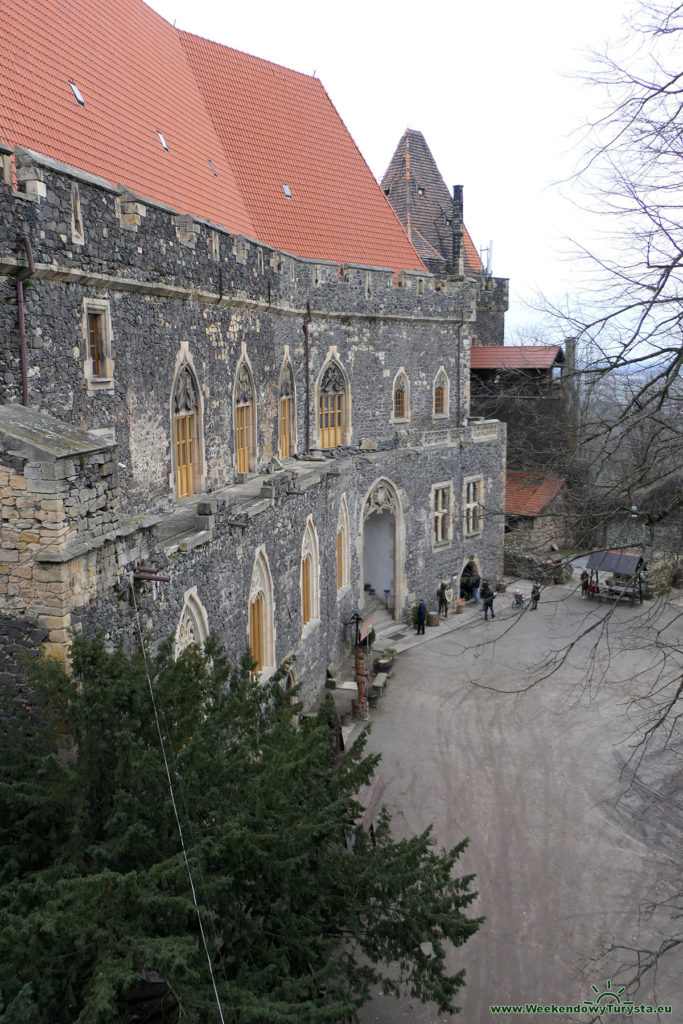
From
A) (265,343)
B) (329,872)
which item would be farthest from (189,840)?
(265,343)

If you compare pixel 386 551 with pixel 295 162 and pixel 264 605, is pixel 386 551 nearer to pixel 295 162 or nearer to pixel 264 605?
pixel 264 605

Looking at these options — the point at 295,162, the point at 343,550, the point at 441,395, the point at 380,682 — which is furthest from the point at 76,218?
the point at 441,395

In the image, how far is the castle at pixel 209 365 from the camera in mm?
8695

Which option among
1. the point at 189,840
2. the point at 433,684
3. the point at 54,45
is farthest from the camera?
the point at 433,684

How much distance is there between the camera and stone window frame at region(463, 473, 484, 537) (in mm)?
25923

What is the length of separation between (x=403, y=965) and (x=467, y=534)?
63.5 feet

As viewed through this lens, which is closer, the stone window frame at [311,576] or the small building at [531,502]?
the stone window frame at [311,576]

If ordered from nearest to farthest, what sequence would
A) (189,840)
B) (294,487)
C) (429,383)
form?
(189,840), (294,487), (429,383)

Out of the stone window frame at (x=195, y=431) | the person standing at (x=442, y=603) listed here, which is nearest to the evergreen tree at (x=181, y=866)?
the stone window frame at (x=195, y=431)

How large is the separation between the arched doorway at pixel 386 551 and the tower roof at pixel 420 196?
36.3 feet

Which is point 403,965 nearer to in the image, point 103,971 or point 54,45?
point 103,971

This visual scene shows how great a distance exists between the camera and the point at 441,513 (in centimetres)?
2464

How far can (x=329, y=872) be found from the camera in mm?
7184

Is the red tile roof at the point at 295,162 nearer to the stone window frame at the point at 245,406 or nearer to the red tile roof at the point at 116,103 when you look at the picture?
the red tile roof at the point at 116,103
